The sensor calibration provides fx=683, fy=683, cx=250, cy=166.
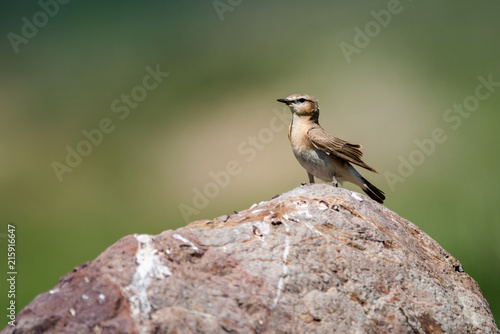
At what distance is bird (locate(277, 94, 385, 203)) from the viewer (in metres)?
8.52

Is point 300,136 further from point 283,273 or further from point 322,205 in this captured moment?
point 283,273

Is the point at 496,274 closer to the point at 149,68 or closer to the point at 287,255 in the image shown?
the point at 287,255

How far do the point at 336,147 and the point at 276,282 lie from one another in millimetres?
3734

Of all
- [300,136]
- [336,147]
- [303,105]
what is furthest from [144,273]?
[303,105]

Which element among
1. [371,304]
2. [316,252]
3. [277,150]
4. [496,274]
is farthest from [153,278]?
[277,150]

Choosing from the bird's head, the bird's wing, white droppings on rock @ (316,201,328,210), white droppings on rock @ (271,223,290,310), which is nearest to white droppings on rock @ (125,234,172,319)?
white droppings on rock @ (271,223,290,310)

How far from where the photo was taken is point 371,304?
5.29m

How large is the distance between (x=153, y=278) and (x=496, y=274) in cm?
986

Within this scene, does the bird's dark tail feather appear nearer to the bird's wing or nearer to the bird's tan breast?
the bird's wing

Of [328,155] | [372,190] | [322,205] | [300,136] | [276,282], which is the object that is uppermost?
[300,136]

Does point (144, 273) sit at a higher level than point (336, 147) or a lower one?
lower

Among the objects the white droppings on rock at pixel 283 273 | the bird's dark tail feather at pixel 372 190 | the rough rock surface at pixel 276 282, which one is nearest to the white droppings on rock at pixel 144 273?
the rough rock surface at pixel 276 282

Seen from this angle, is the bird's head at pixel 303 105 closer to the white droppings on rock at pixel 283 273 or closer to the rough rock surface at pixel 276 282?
the rough rock surface at pixel 276 282

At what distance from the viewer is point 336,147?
8.48 m
